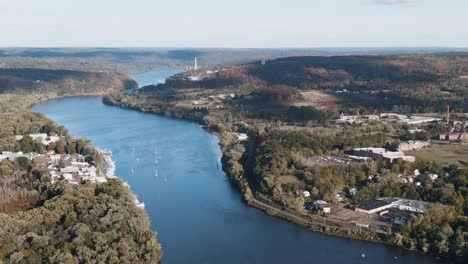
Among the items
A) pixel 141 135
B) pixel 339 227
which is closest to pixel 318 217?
pixel 339 227

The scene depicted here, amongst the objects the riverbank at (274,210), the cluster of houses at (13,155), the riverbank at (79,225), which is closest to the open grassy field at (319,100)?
the riverbank at (274,210)

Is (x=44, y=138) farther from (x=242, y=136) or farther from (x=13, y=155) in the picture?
(x=242, y=136)

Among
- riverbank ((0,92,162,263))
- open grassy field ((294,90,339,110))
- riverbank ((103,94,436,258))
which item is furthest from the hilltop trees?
open grassy field ((294,90,339,110))

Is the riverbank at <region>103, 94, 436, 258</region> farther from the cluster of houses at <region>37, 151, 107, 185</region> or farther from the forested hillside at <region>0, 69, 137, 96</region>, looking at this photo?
the forested hillside at <region>0, 69, 137, 96</region>

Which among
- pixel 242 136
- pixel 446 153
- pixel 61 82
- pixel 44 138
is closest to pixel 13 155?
pixel 44 138

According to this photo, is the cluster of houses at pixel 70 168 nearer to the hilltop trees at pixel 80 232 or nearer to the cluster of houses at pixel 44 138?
the cluster of houses at pixel 44 138

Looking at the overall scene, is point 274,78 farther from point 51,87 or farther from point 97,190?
point 97,190

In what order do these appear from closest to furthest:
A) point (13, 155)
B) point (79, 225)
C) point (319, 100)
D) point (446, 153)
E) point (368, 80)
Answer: point (79, 225), point (13, 155), point (446, 153), point (319, 100), point (368, 80)
